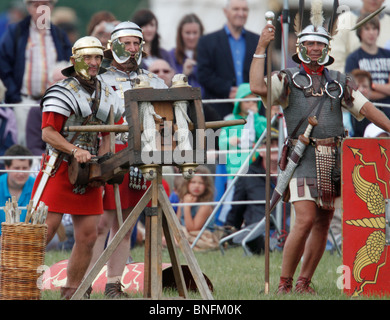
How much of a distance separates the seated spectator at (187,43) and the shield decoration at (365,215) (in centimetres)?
483

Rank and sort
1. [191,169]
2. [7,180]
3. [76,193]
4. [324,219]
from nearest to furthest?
[191,169] → [76,193] → [324,219] → [7,180]

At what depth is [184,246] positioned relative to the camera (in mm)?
6629

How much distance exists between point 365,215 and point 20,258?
2720mm

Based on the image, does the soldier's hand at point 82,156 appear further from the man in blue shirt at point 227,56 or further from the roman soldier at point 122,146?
the man in blue shirt at point 227,56

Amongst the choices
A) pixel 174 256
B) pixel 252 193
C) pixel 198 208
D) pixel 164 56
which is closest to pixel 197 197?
pixel 198 208

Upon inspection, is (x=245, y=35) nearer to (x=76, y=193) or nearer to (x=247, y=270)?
(x=247, y=270)

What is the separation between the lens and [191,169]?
649cm

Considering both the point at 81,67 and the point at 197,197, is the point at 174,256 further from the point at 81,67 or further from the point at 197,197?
the point at 197,197

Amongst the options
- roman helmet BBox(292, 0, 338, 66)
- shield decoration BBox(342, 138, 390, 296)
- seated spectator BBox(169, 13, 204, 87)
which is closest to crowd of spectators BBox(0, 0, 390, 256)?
seated spectator BBox(169, 13, 204, 87)

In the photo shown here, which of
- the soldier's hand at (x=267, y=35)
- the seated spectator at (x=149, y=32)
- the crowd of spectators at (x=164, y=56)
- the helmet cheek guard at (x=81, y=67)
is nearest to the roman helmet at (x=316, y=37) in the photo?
the soldier's hand at (x=267, y=35)

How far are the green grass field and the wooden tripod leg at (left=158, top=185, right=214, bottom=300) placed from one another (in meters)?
0.80

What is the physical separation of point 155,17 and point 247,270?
3.80 m

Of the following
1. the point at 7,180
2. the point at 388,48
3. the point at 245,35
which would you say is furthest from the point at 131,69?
the point at 388,48

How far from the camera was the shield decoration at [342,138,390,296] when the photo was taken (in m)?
7.57
